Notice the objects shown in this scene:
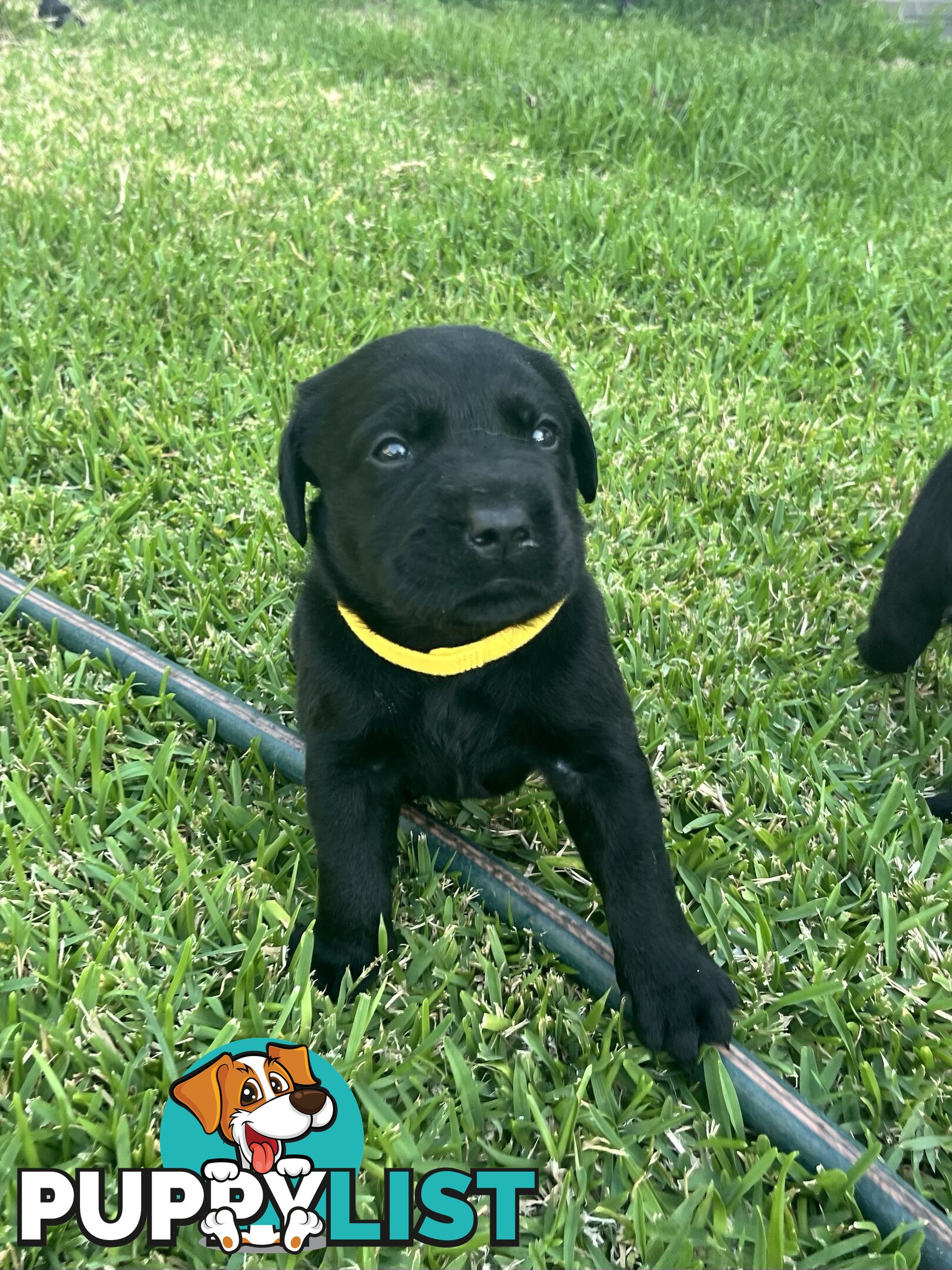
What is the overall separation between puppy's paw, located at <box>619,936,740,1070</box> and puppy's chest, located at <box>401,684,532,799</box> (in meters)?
0.44

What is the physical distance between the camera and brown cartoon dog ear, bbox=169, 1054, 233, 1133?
5.13 feet

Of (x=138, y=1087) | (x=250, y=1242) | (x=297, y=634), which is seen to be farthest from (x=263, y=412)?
(x=250, y=1242)

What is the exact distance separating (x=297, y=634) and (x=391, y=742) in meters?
0.40

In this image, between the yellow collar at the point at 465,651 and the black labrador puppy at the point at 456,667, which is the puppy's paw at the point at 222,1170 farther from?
the yellow collar at the point at 465,651

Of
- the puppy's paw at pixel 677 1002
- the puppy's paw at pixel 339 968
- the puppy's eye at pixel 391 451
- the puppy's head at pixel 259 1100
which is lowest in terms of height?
the puppy's paw at pixel 339 968

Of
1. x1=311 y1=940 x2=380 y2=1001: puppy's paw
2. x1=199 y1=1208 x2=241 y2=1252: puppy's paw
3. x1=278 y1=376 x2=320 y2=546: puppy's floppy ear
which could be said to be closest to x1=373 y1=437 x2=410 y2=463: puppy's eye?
x1=278 y1=376 x2=320 y2=546: puppy's floppy ear

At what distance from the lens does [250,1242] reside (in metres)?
1.47

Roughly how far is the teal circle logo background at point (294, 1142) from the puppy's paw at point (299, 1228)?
0.06ft

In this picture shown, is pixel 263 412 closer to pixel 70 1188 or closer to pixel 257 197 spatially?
pixel 257 197

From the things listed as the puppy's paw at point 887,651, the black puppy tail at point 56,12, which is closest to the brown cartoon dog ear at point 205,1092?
the puppy's paw at point 887,651

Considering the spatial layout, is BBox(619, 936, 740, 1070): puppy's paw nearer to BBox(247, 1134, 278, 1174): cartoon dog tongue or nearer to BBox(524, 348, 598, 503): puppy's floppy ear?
BBox(247, 1134, 278, 1174): cartoon dog tongue

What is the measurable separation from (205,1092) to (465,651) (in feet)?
2.81

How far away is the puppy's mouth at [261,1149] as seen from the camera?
1.52 meters

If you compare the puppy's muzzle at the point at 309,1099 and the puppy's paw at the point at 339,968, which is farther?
the puppy's paw at the point at 339,968
